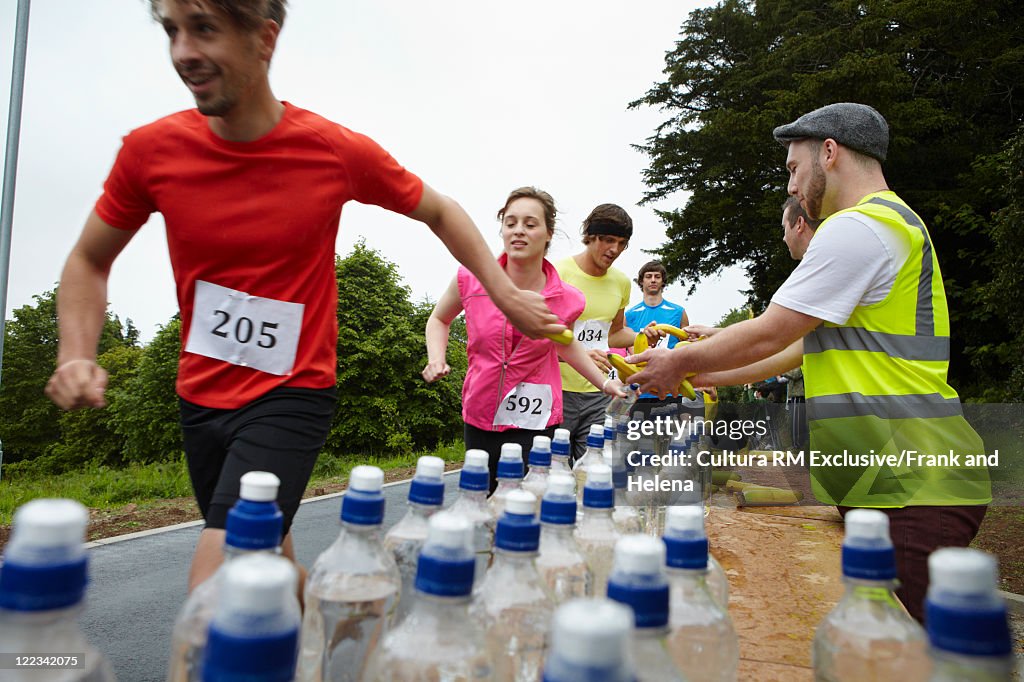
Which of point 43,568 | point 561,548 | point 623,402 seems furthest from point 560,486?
point 623,402

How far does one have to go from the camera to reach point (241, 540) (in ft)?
3.15

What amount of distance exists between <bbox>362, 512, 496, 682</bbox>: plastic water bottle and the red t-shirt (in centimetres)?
109

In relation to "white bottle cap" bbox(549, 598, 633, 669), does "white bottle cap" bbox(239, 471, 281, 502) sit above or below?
above

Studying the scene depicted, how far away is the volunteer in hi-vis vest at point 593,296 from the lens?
16.2ft

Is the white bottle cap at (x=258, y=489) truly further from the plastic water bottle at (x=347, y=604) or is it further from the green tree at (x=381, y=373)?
the green tree at (x=381, y=373)

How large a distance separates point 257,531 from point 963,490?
7.51 ft

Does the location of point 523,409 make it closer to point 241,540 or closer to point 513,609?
point 513,609

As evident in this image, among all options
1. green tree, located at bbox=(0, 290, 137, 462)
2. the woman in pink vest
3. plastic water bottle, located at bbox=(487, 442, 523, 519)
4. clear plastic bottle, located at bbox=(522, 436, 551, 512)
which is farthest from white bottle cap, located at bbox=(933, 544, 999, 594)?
green tree, located at bbox=(0, 290, 137, 462)

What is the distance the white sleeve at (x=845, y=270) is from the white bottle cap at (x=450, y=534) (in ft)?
6.01

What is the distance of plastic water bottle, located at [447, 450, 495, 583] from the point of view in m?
1.58

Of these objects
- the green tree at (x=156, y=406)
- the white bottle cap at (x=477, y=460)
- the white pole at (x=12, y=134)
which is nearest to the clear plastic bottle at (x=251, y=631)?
the white bottle cap at (x=477, y=460)

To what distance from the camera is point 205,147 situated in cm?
196

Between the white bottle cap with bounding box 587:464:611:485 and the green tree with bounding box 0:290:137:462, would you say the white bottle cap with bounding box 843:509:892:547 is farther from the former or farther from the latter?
the green tree with bounding box 0:290:137:462

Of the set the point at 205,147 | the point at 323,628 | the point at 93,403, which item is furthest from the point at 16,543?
the point at 205,147
